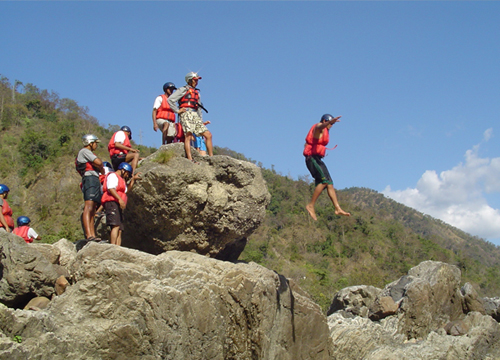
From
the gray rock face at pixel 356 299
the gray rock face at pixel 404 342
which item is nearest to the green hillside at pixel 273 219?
the gray rock face at pixel 356 299

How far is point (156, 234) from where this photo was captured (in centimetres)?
802

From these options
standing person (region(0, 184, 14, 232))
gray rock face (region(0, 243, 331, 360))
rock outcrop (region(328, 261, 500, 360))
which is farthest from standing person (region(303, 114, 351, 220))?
standing person (region(0, 184, 14, 232))

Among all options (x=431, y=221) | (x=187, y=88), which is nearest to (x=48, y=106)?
(x=187, y=88)

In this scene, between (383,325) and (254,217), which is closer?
(254,217)

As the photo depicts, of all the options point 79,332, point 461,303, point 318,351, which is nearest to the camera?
point 79,332

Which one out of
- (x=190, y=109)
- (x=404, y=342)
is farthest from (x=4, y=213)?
(x=404, y=342)

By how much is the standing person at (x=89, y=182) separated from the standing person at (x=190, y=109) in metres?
1.57

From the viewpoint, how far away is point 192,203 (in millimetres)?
7652

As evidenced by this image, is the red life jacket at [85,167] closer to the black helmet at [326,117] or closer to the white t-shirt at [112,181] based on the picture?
the white t-shirt at [112,181]

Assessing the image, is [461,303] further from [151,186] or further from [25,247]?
[25,247]

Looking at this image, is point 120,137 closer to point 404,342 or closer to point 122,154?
point 122,154

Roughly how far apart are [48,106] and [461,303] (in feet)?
129

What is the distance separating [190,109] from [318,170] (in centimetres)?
269

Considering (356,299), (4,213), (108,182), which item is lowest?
(356,299)
